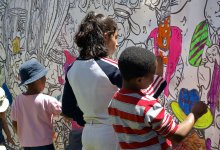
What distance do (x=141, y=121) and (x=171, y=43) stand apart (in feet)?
5.77

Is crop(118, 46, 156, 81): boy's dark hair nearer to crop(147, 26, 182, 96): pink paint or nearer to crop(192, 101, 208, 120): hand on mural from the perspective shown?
crop(192, 101, 208, 120): hand on mural

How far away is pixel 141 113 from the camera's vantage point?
8.08 ft

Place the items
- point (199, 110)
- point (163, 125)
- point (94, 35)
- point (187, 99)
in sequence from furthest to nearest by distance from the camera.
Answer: point (187, 99) → point (94, 35) → point (199, 110) → point (163, 125)

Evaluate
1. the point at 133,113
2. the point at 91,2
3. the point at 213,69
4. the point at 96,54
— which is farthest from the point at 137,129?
the point at 91,2

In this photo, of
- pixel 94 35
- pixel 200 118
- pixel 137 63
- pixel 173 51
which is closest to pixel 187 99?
pixel 200 118

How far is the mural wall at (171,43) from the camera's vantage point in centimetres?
368

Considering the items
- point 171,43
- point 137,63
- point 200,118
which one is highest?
point 137,63

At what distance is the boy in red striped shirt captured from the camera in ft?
8.01

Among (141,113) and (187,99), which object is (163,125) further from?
(187,99)

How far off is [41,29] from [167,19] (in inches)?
108

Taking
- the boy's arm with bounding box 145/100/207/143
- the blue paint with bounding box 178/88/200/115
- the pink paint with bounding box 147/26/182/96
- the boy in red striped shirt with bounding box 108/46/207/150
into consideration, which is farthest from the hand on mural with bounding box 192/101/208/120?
the pink paint with bounding box 147/26/182/96

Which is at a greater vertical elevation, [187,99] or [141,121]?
[141,121]

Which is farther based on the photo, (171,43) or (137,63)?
(171,43)

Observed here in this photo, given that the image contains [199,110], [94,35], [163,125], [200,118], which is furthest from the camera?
[200,118]
